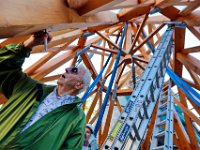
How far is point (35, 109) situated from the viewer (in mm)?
2166

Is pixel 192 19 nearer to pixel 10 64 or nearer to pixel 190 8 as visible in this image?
pixel 190 8

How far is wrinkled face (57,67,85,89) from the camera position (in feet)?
7.97

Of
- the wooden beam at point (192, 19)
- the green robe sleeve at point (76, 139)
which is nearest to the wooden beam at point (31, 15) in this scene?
the green robe sleeve at point (76, 139)

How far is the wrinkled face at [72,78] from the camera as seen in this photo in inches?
95.7

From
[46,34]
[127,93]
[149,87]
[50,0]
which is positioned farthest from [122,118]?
[127,93]

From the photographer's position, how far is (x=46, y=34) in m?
2.20

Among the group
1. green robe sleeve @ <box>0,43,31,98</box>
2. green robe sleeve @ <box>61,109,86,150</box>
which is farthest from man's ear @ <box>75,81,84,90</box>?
green robe sleeve @ <box>0,43,31,98</box>

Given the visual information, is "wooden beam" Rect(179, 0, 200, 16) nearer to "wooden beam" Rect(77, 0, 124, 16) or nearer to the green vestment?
"wooden beam" Rect(77, 0, 124, 16)

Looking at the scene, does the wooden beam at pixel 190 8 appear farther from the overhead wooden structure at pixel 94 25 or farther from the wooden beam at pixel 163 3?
the wooden beam at pixel 163 3

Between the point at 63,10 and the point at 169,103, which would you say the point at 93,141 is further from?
the point at 63,10

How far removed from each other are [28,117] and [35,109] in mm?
96

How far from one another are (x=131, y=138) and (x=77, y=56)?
370cm

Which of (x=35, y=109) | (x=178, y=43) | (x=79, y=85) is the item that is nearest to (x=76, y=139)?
(x=35, y=109)

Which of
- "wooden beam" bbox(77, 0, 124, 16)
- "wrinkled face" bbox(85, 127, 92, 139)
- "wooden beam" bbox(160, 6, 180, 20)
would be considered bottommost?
"wrinkled face" bbox(85, 127, 92, 139)
